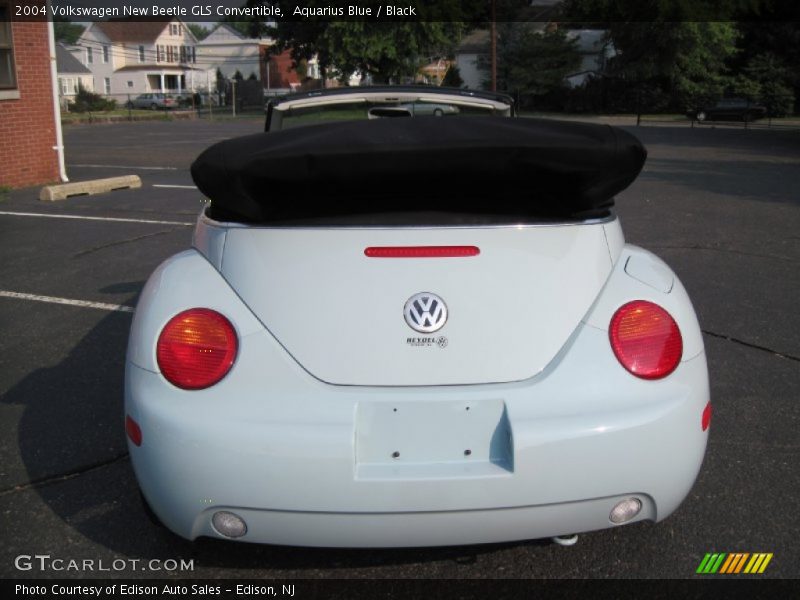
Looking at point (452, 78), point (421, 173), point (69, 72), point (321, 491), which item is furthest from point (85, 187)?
point (69, 72)

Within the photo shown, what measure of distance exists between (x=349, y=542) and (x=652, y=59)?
2044 inches

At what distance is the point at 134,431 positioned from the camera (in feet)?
7.75

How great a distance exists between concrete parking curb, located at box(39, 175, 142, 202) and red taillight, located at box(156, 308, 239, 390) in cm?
1083

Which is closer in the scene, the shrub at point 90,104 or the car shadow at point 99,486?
the car shadow at point 99,486

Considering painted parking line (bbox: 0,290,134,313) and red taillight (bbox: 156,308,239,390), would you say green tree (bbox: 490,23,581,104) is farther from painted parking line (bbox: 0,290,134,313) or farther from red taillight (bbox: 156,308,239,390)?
red taillight (bbox: 156,308,239,390)

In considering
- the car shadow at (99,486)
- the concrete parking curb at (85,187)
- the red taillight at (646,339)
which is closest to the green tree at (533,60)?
the concrete parking curb at (85,187)

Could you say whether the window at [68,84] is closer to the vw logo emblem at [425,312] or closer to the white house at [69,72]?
the white house at [69,72]

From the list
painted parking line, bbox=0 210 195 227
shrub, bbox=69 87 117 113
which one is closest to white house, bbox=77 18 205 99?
shrub, bbox=69 87 117 113

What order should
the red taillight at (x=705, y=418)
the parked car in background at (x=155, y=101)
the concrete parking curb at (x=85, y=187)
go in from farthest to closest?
the parked car in background at (x=155, y=101), the concrete parking curb at (x=85, y=187), the red taillight at (x=705, y=418)

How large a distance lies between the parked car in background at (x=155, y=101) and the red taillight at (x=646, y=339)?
65.0 m

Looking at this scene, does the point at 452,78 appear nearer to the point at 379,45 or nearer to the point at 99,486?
the point at 379,45

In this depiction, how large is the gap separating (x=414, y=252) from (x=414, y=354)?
309 millimetres
